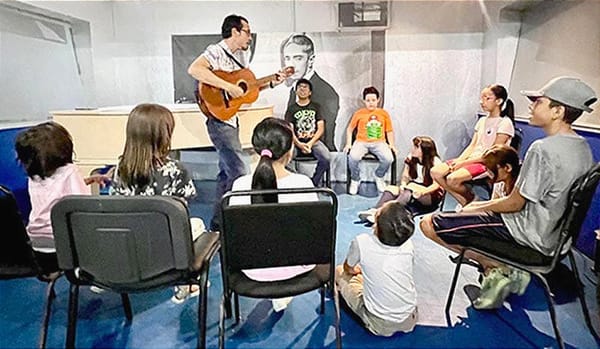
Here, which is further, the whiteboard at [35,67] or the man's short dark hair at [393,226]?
the whiteboard at [35,67]

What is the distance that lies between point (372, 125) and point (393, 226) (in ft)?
9.95

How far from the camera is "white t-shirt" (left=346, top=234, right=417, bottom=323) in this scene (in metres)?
2.00

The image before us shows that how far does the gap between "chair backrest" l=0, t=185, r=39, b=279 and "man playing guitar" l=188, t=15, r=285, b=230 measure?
4.50 feet

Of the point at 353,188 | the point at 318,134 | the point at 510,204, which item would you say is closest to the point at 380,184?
the point at 353,188

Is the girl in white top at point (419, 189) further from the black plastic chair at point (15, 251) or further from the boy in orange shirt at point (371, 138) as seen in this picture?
the black plastic chair at point (15, 251)

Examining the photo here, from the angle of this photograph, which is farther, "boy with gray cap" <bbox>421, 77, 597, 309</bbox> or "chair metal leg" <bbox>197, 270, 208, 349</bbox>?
"boy with gray cap" <bbox>421, 77, 597, 309</bbox>

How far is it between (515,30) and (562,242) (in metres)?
3.55

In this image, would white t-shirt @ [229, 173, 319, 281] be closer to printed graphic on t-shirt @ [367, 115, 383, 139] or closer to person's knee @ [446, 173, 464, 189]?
person's knee @ [446, 173, 464, 189]

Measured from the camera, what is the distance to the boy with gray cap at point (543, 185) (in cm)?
194

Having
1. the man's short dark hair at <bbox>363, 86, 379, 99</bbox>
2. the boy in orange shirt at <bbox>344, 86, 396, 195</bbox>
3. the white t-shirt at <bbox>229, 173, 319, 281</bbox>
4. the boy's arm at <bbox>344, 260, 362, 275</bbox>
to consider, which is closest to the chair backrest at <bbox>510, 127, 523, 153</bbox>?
the boy in orange shirt at <bbox>344, 86, 396, 195</bbox>

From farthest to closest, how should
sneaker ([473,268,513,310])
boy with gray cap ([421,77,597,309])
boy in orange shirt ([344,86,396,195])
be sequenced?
1. boy in orange shirt ([344,86,396,195])
2. sneaker ([473,268,513,310])
3. boy with gray cap ([421,77,597,309])

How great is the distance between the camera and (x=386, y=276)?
200 centimetres

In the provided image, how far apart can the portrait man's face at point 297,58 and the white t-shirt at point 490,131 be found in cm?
207

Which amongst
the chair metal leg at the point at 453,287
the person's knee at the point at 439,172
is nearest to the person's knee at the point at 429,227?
the chair metal leg at the point at 453,287
